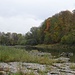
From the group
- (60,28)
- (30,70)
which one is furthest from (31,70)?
(60,28)

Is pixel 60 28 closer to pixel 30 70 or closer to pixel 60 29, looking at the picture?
pixel 60 29

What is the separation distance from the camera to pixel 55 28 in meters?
100

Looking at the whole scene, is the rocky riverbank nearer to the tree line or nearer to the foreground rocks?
the foreground rocks

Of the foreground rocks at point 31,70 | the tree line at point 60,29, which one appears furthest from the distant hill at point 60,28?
the foreground rocks at point 31,70

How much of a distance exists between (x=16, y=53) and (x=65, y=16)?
75687 mm

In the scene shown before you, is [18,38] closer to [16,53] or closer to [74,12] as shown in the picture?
[74,12]

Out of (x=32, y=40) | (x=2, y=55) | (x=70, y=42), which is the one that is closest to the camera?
(x=2, y=55)

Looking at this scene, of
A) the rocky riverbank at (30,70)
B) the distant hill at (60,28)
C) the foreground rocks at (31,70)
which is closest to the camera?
the rocky riverbank at (30,70)

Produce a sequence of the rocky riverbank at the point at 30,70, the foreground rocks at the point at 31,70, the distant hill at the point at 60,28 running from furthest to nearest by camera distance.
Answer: the distant hill at the point at 60,28
the foreground rocks at the point at 31,70
the rocky riverbank at the point at 30,70

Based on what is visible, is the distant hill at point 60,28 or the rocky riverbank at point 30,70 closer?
the rocky riverbank at point 30,70

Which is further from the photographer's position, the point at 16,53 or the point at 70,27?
the point at 70,27

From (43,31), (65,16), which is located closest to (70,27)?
(65,16)

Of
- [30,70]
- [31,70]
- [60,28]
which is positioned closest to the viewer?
[31,70]

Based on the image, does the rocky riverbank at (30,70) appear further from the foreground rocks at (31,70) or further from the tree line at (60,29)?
the tree line at (60,29)
